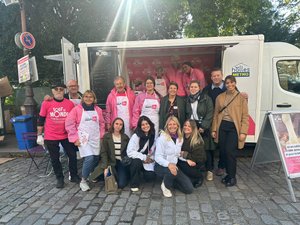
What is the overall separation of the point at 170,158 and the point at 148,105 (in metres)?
1.03

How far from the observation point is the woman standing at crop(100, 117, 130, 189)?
4.16 meters

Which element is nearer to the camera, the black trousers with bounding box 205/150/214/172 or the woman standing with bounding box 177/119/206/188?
the woman standing with bounding box 177/119/206/188

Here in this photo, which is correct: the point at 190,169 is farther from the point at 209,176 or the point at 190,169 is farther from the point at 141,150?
the point at 141,150

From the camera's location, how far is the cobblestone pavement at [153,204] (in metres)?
3.26

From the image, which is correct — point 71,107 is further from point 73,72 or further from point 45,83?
point 45,83

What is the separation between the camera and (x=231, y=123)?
4.09m

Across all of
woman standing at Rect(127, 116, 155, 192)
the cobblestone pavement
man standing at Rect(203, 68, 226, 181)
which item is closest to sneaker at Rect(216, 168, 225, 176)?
man standing at Rect(203, 68, 226, 181)

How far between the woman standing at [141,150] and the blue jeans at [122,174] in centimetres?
11

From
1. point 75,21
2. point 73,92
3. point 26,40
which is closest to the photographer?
point 73,92

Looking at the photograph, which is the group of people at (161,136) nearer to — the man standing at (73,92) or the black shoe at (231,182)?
the black shoe at (231,182)

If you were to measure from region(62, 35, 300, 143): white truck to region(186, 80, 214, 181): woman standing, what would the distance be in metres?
0.90

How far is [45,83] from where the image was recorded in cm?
1119

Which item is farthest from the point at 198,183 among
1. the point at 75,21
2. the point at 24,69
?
the point at 75,21

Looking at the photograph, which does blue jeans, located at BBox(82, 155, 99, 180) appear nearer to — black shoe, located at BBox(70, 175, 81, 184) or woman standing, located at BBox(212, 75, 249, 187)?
black shoe, located at BBox(70, 175, 81, 184)
